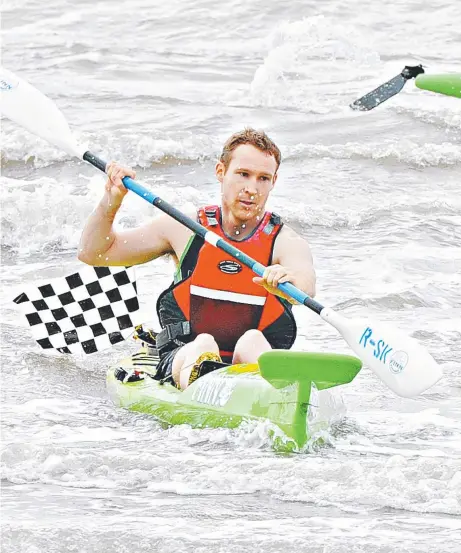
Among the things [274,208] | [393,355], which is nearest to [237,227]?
[393,355]

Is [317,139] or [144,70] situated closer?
[317,139]

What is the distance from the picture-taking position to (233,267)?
424 cm

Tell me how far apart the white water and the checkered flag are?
0.36 feet

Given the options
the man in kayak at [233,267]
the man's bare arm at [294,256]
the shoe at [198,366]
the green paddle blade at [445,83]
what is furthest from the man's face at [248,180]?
the green paddle blade at [445,83]

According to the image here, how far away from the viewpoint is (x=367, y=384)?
4.66 meters

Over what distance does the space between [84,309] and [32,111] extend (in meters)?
0.84

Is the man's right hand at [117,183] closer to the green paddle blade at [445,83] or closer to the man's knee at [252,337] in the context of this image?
the man's knee at [252,337]

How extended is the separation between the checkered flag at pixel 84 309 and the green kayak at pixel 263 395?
62 cm

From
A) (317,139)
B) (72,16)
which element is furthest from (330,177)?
(72,16)

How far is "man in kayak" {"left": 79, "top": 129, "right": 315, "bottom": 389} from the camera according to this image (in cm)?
422

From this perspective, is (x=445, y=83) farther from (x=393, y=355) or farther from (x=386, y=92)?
(x=393, y=355)

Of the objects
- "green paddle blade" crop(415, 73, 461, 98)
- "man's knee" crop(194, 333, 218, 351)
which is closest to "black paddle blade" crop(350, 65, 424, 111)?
"green paddle blade" crop(415, 73, 461, 98)

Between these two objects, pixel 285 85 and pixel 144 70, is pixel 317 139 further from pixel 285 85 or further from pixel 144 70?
pixel 144 70

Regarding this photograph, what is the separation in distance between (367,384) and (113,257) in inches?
43.7
